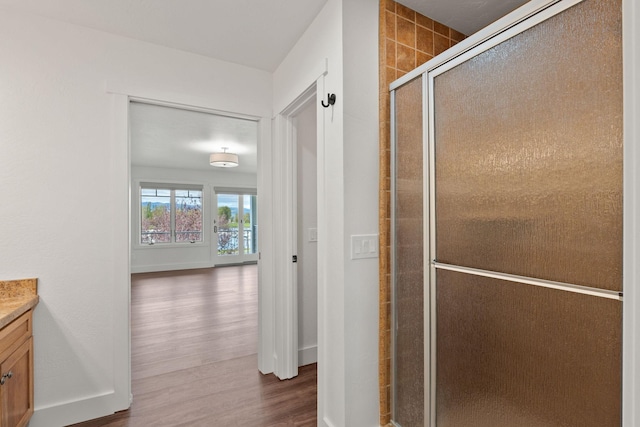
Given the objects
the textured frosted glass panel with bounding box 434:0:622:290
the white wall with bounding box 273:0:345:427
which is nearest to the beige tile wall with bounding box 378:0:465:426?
the white wall with bounding box 273:0:345:427

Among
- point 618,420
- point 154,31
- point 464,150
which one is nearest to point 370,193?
point 464,150

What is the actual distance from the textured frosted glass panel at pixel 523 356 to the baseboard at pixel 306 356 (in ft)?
4.89

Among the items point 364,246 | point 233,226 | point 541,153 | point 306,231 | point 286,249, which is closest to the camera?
point 541,153

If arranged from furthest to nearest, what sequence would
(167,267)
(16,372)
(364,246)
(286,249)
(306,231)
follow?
(167,267) → (306,231) → (286,249) → (364,246) → (16,372)

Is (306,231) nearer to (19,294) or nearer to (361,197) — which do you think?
(361,197)

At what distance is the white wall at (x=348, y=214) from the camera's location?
169cm

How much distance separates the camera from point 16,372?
1646mm

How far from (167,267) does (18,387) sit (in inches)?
254

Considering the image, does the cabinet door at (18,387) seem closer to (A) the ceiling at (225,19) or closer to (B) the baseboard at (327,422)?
(B) the baseboard at (327,422)

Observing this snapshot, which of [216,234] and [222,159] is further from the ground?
[222,159]

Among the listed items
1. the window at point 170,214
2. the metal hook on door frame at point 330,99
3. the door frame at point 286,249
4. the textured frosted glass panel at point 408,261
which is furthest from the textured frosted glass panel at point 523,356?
the window at point 170,214

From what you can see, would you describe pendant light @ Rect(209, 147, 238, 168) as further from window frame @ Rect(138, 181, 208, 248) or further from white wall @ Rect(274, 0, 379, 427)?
white wall @ Rect(274, 0, 379, 427)

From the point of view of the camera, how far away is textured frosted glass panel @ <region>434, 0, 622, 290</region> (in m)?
0.95

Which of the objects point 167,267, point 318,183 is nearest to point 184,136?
point 318,183
